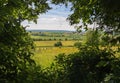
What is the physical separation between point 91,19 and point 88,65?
4.34 m

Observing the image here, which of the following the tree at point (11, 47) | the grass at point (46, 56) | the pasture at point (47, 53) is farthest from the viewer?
the pasture at point (47, 53)

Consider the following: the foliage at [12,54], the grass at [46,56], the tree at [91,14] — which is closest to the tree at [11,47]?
the foliage at [12,54]

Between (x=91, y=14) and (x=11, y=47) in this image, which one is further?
(x=91, y=14)

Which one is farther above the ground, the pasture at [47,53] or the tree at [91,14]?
the tree at [91,14]

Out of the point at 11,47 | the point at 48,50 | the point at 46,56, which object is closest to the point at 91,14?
the point at 11,47

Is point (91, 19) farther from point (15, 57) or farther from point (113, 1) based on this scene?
point (15, 57)

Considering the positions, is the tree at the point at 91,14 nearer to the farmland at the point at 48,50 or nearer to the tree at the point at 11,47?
the farmland at the point at 48,50

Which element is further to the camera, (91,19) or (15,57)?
(91,19)

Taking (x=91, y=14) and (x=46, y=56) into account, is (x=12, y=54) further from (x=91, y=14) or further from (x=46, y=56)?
(x=46, y=56)

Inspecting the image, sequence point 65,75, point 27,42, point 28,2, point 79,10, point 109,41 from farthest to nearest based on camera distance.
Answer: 1. point 79,10
2. point 28,2
3. point 109,41
4. point 65,75
5. point 27,42

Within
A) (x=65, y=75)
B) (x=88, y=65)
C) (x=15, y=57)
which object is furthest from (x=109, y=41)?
(x=15, y=57)

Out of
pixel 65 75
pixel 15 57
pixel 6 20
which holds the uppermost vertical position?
pixel 6 20

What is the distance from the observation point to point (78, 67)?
12.0 meters

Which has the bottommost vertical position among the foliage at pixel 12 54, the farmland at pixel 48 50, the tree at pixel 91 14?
the farmland at pixel 48 50
